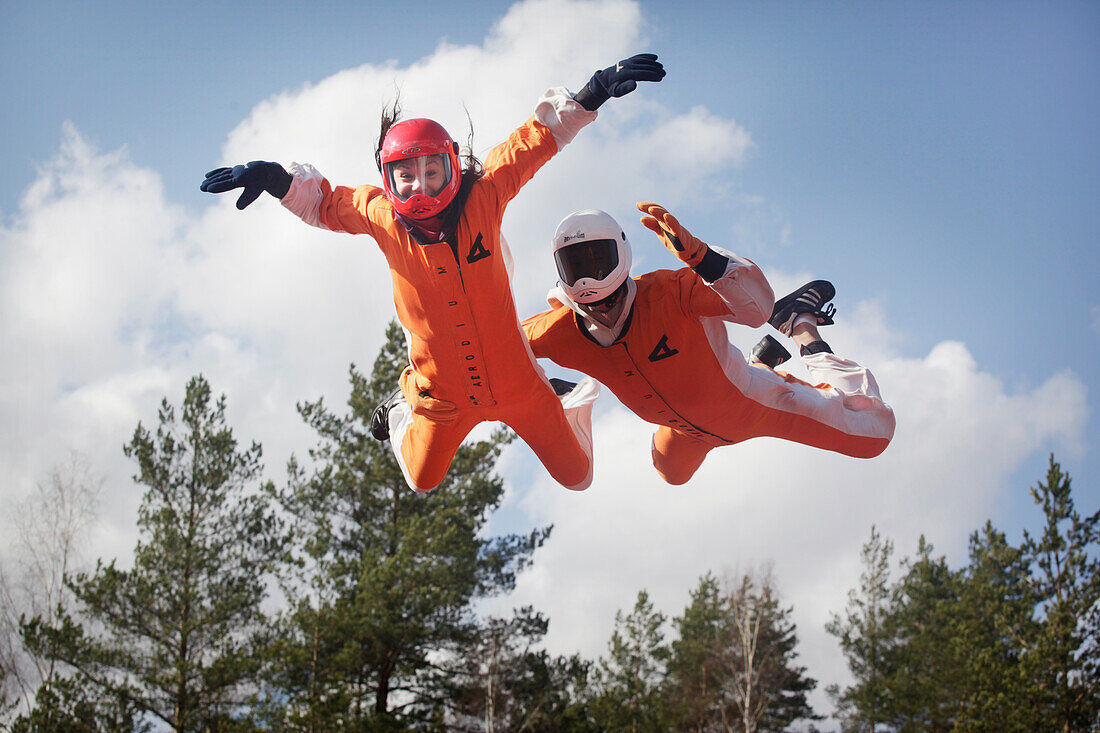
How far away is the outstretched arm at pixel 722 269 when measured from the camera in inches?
234

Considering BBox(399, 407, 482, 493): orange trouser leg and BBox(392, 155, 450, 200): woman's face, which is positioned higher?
BBox(392, 155, 450, 200): woman's face

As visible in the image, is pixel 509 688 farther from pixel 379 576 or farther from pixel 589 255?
pixel 589 255

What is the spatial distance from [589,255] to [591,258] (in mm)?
24

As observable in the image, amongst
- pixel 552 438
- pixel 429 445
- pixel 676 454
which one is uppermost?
pixel 676 454

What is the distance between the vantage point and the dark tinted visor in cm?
628

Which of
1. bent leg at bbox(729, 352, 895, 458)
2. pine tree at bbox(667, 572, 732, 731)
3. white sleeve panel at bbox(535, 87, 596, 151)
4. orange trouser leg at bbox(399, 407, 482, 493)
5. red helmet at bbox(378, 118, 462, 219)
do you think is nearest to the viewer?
red helmet at bbox(378, 118, 462, 219)

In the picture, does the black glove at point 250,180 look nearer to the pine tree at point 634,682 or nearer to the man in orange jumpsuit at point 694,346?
the man in orange jumpsuit at point 694,346

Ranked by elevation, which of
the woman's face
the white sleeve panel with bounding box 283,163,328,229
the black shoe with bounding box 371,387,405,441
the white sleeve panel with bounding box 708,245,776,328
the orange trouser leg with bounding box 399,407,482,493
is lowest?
the orange trouser leg with bounding box 399,407,482,493

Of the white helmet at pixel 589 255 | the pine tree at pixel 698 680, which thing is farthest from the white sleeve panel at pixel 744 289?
the pine tree at pixel 698 680

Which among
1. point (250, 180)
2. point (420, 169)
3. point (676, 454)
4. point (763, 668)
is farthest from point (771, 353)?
point (763, 668)

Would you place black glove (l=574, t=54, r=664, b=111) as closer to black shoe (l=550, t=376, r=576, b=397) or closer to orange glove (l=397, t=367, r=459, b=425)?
orange glove (l=397, t=367, r=459, b=425)

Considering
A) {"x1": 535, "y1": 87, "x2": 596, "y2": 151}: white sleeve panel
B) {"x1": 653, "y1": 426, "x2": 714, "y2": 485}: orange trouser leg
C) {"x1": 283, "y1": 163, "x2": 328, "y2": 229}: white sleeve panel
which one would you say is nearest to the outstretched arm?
{"x1": 535, "y1": 87, "x2": 596, "y2": 151}: white sleeve panel

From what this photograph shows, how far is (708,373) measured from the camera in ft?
22.1

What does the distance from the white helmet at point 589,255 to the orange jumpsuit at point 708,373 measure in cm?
42
